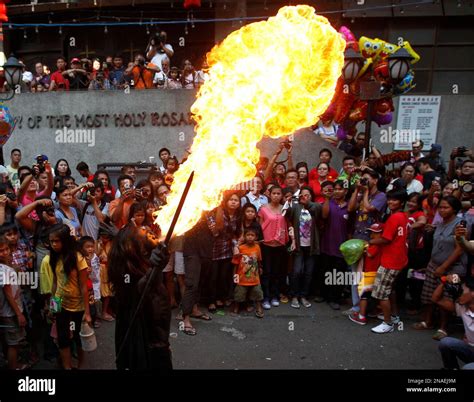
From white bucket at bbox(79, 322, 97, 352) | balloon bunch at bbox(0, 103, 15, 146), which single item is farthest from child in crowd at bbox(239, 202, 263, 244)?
balloon bunch at bbox(0, 103, 15, 146)

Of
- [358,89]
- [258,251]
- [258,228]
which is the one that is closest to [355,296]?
[258,251]

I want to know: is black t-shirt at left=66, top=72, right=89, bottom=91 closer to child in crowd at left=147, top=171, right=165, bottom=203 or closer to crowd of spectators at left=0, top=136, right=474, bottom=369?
crowd of spectators at left=0, top=136, right=474, bottom=369

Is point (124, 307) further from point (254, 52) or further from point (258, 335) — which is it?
point (254, 52)

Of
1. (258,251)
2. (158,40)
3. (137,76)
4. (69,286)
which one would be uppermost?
(158,40)

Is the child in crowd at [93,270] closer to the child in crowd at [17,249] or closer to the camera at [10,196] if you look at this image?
the child in crowd at [17,249]

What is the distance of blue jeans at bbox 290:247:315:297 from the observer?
21.1 feet

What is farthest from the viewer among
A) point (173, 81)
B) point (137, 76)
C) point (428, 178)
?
point (137, 76)

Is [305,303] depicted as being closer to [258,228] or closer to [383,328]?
[383,328]

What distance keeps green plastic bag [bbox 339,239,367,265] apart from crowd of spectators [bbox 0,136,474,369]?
0.12 meters

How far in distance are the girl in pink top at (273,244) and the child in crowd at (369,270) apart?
1.23 m

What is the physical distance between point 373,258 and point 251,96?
2803mm

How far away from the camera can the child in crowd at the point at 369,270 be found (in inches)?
226

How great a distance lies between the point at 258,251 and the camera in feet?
20.4

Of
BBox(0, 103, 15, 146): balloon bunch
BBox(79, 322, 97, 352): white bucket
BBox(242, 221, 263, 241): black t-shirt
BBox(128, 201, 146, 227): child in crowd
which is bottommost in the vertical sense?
BBox(79, 322, 97, 352): white bucket
